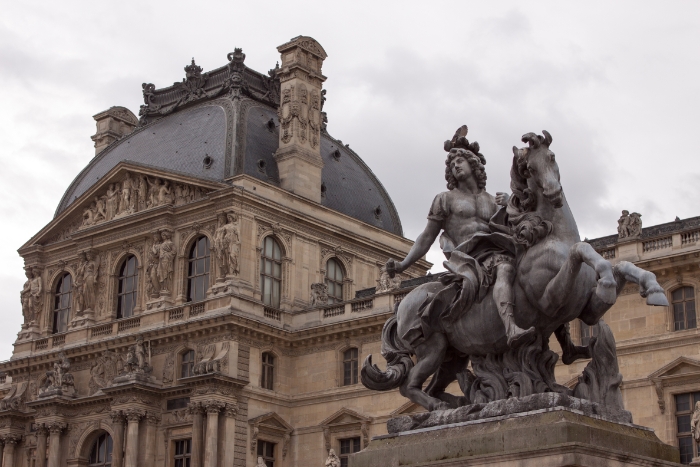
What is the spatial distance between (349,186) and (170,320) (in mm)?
11472

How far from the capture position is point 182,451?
4419cm

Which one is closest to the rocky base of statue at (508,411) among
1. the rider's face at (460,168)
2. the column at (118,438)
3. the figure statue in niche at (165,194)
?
the rider's face at (460,168)

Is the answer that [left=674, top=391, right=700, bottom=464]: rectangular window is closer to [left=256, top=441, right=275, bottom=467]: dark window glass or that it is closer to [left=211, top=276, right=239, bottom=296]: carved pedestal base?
[left=256, top=441, right=275, bottom=467]: dark window glass

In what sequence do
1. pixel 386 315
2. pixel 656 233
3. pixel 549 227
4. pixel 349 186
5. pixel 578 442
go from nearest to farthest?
1. pixel 578 442
2. pixel 549 227
3. pixel 656 233
4. pixel 386 315
5. pixel 349 186

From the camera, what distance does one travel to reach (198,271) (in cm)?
4681

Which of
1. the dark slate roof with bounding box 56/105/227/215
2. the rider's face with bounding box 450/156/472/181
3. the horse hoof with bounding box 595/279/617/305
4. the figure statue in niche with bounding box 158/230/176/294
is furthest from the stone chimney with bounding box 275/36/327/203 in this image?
the horse hoof with bounding box 595/279/617/305

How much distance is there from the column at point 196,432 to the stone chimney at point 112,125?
19271 millimetres

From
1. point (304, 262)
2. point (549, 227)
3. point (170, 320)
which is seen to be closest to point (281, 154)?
point (304, 262)

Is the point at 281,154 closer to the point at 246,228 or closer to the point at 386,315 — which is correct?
the point at 246,228

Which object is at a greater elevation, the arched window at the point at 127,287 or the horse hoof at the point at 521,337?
the arched window at the point at 127,287

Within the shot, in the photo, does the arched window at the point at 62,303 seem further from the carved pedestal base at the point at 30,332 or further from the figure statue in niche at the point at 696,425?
the figure statue in niche at the point at 696,425

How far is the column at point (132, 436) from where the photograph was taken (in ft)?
144

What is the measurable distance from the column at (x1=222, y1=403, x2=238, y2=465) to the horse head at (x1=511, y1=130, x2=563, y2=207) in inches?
1368

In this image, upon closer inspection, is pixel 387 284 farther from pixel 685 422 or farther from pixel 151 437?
pixel 685 422
